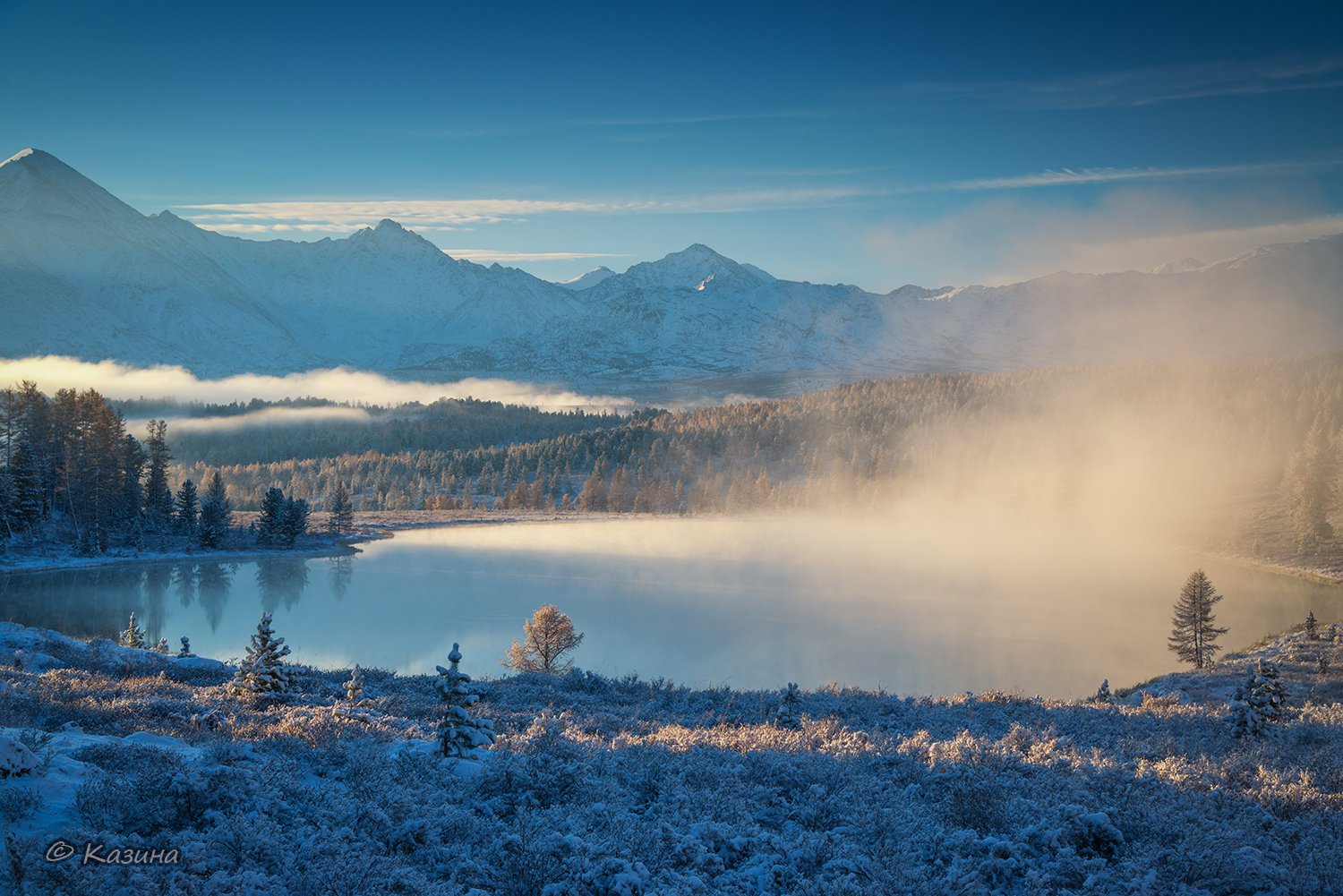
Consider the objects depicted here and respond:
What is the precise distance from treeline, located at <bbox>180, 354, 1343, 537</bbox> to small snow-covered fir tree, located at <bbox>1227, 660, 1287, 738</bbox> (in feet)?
387

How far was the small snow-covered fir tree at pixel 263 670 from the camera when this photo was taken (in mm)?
15266

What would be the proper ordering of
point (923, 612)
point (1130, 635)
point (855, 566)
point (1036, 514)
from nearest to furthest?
point (1130, 635), point (923, 612), point (855, 566), point (1036, 514)

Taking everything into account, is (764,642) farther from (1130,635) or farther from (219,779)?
(219,779)

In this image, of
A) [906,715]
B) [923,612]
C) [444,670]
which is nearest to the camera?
[444,670]

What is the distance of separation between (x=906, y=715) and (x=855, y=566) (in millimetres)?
62176

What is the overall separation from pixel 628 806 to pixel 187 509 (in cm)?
9175

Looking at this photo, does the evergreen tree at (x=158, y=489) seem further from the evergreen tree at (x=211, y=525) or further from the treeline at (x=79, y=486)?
the evergreen tree at (x=211, y=525)

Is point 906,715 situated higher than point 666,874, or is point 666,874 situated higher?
point 666,874

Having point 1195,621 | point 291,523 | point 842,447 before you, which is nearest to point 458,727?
point 1195,621

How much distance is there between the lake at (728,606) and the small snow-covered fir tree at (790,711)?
18300mm

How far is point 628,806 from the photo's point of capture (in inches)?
383

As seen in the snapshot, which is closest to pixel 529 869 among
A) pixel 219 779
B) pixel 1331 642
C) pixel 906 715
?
pixel 219 779

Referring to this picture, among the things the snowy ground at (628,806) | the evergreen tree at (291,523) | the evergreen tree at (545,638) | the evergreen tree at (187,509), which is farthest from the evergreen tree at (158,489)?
the snowy ground at (628,806)

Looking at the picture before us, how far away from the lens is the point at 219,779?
8.25 m
